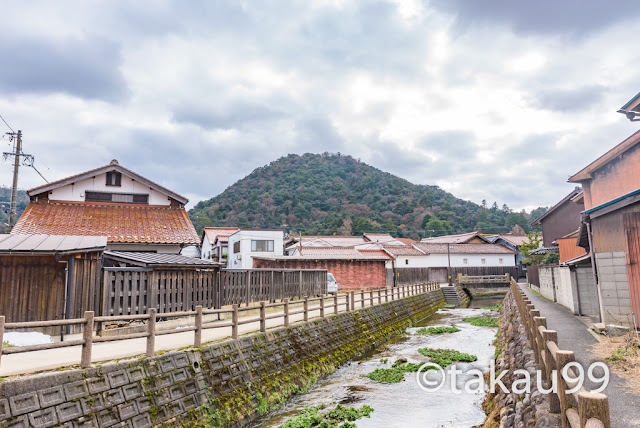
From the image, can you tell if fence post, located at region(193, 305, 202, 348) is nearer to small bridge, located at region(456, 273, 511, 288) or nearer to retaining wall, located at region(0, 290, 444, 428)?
retaining wall, located at region(0, 290, 444, 428)

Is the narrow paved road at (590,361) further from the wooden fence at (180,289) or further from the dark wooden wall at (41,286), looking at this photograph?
the dark wooden wall at (41,286)

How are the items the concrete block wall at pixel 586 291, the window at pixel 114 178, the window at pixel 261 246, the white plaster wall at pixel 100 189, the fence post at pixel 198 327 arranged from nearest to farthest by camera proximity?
the fence post at pixel 198 327
the concrete block wall at pixel 586 291
the white plaster wall at pixel 100 189
the window at pixel 114 178
the window at pixel 261 246

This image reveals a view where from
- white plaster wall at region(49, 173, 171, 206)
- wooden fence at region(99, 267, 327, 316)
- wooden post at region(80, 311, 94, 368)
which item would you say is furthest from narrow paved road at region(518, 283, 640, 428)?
white plaster wall at region(49, 173, 171, 206)

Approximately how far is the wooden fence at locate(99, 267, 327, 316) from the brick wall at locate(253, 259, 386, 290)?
54.6 ft

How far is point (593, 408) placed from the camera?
9.65 feet

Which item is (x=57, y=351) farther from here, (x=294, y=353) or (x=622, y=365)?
(x=622, y=365)

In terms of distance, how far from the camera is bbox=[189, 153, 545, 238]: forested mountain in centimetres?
8256

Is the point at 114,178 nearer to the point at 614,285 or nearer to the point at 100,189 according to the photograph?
the point at 100,189

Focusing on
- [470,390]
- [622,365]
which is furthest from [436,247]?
[622,365]

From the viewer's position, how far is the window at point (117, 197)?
2067 centimetres

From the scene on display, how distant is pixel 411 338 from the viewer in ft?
62.6

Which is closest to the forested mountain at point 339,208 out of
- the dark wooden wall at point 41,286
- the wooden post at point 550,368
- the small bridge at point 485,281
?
the small bridge at point 485,281

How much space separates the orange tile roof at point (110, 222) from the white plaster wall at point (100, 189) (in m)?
0.40

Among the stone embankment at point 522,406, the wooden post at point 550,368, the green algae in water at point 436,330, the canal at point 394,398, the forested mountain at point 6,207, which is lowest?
the green algae in water at point 436,330
